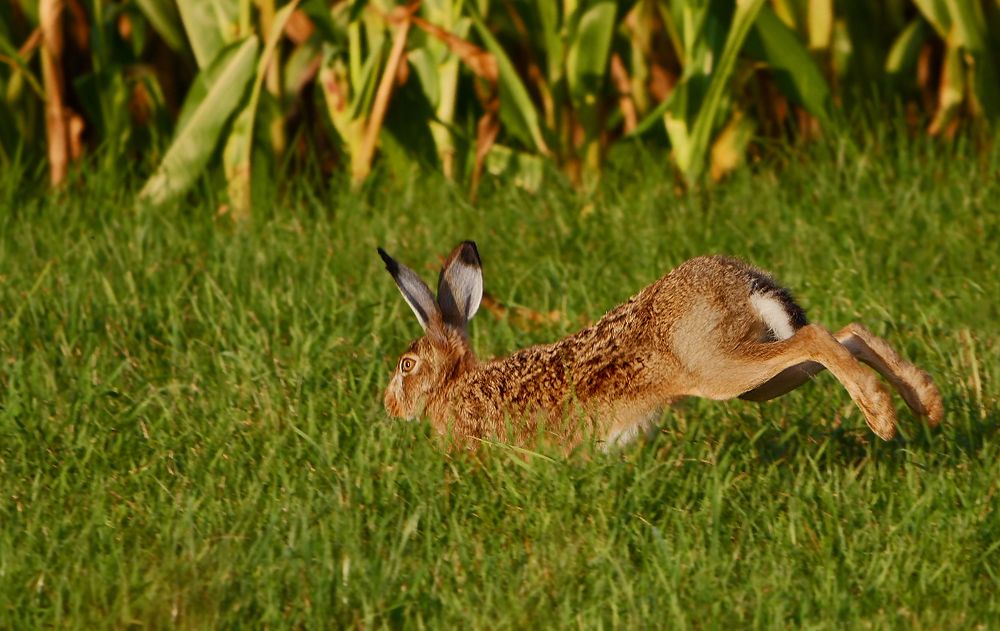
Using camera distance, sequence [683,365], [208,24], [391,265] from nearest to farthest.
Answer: [683,365] → [391,265] → [208,24]

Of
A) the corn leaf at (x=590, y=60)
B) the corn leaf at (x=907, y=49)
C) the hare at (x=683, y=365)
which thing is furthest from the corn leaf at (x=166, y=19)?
the corn leaf at (x=907, y=49)

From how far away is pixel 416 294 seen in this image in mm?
5125

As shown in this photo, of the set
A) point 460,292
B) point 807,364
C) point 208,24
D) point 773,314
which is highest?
point 773,314

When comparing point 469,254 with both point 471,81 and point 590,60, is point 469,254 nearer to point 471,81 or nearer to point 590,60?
point 590,60

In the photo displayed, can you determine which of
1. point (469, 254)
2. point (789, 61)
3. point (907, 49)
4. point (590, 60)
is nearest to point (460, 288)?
point (469, 254)

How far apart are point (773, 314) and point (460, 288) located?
1.27m

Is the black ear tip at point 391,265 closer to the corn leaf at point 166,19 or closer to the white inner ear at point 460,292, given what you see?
the white inner ear at point 460,292

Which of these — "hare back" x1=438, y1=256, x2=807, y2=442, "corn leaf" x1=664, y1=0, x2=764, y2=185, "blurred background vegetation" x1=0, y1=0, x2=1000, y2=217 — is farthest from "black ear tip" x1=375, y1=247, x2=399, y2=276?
"corn leaf" x1=664, y1=0, x2=764, y2=185

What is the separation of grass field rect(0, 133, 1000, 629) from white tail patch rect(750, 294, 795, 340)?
1.11ft

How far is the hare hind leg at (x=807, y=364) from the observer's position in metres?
4.12

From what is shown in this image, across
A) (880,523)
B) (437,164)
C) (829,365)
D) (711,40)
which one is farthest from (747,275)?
(437,164)

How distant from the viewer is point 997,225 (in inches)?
247

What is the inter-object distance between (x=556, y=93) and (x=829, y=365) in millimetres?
3398

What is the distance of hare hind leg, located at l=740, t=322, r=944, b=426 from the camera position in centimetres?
430
